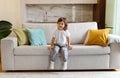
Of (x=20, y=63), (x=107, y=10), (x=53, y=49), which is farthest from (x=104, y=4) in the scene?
(x=20, y=63)

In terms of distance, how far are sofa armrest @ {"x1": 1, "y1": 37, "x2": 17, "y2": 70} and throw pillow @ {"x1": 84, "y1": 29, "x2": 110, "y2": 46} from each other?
4.39 feet

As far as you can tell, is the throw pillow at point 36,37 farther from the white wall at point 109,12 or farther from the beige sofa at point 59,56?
the white wall at point 109,12

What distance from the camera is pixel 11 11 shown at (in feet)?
17.2

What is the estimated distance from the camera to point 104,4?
5.13m

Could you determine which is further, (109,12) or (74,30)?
(109,12)

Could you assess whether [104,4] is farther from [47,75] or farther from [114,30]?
[47,75]

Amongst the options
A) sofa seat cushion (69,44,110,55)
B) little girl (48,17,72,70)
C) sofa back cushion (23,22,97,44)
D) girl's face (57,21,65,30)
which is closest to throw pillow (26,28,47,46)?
sofa back cushion (23,22,97,44)

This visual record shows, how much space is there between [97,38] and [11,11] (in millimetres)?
2352

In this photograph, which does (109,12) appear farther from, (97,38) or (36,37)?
(36,37)

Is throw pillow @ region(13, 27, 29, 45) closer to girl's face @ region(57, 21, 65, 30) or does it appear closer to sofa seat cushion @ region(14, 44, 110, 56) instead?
sofa seat cushion @ region(14, 44, 110, 56)

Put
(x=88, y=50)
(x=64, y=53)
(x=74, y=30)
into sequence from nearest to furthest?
(x=64, y=53) → (x=88, y=50) → (x=74, y=30)

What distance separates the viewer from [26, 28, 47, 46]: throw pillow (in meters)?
3.92

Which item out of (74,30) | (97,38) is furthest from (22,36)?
(97,38)

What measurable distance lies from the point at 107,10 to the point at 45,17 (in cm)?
150
